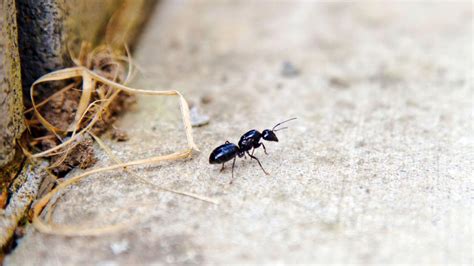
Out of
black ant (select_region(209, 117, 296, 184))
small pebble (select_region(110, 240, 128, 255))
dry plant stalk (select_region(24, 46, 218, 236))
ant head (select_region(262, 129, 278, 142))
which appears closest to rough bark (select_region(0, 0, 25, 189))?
dry plant stalk (select_region(24, 46, 218, 236))

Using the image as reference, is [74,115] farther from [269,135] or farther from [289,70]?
[289,70]

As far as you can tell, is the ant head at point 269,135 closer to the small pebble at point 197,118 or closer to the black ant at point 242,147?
the black ant at point 242,147

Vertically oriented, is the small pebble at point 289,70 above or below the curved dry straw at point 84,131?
below

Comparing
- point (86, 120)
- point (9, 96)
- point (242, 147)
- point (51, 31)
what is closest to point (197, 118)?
point (242, 147)

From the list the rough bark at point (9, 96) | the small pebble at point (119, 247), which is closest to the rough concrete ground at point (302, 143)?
the small pebble at point (119, 247)

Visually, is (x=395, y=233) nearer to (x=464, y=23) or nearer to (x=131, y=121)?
(x=131, y=121)

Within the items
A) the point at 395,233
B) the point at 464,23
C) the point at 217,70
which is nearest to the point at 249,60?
the point at 217,70
